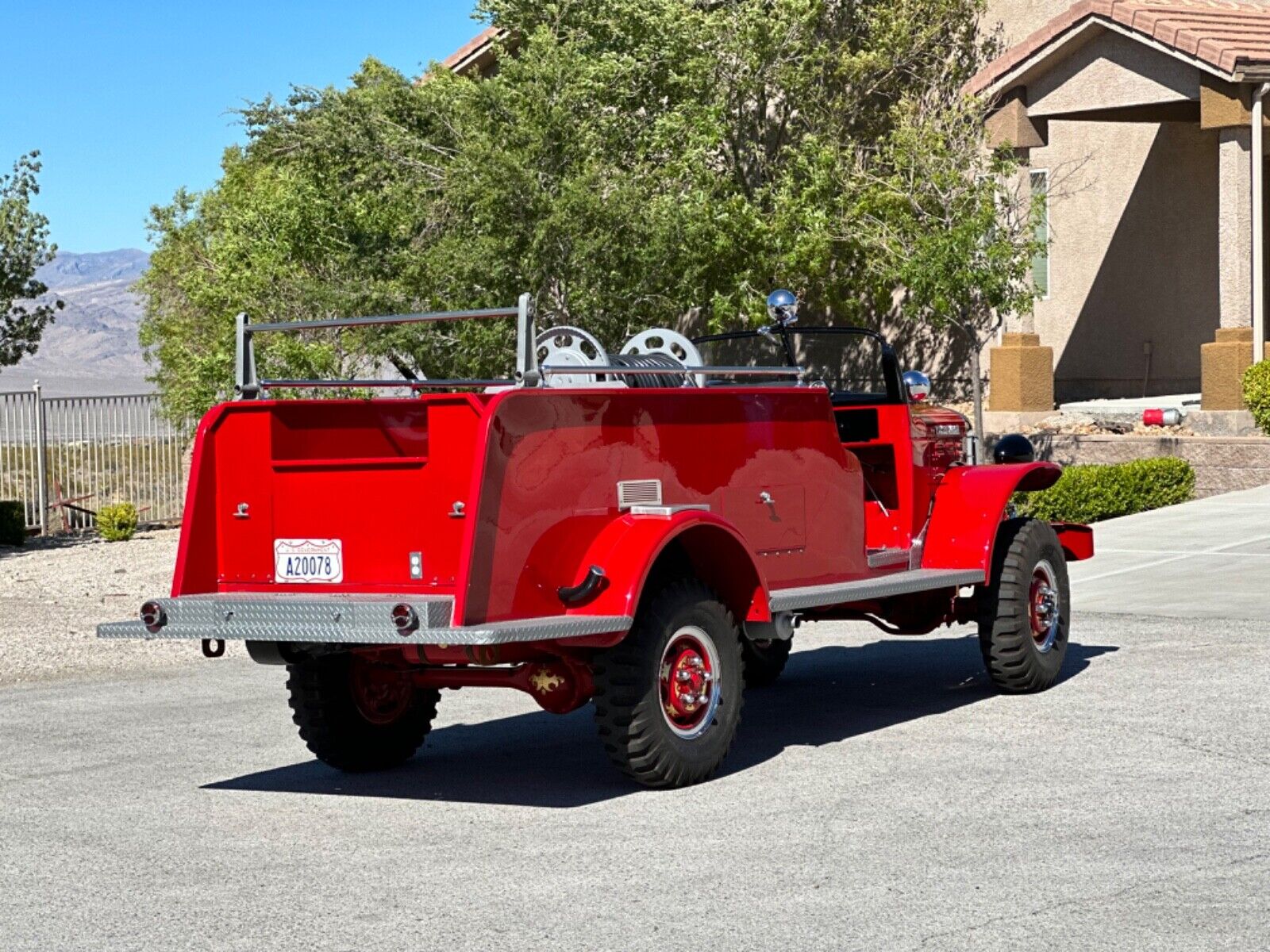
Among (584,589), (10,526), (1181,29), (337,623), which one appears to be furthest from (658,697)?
(10,526)

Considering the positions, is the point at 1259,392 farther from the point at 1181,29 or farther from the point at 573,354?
the point at 573,354

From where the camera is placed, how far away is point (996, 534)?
34.5ft

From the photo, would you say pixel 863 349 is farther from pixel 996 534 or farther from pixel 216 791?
pixel 216 791

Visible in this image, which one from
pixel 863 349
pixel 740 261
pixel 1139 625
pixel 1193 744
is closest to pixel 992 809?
pixel 1193 744

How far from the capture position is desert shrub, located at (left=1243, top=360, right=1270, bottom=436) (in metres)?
21.4

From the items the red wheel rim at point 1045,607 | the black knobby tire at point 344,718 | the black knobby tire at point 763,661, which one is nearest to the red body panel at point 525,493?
the black knobby tire at point 344,718

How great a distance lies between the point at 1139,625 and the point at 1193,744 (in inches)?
173

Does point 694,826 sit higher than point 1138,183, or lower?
lower

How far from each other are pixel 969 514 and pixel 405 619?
13.3 feet

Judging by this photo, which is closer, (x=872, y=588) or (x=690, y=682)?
(x=690, y=682)

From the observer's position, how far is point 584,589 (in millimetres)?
7789

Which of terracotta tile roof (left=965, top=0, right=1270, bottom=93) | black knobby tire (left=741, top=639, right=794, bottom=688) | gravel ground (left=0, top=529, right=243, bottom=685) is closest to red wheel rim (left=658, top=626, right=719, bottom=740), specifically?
black knobby tire (left=741, top=639, right=794, bottom=688)

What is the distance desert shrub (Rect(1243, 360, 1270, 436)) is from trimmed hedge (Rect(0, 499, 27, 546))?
14.9m

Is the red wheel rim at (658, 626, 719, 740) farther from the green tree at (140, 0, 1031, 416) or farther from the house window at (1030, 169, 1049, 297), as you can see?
the house window at (1030, 169, 1049, 297)
